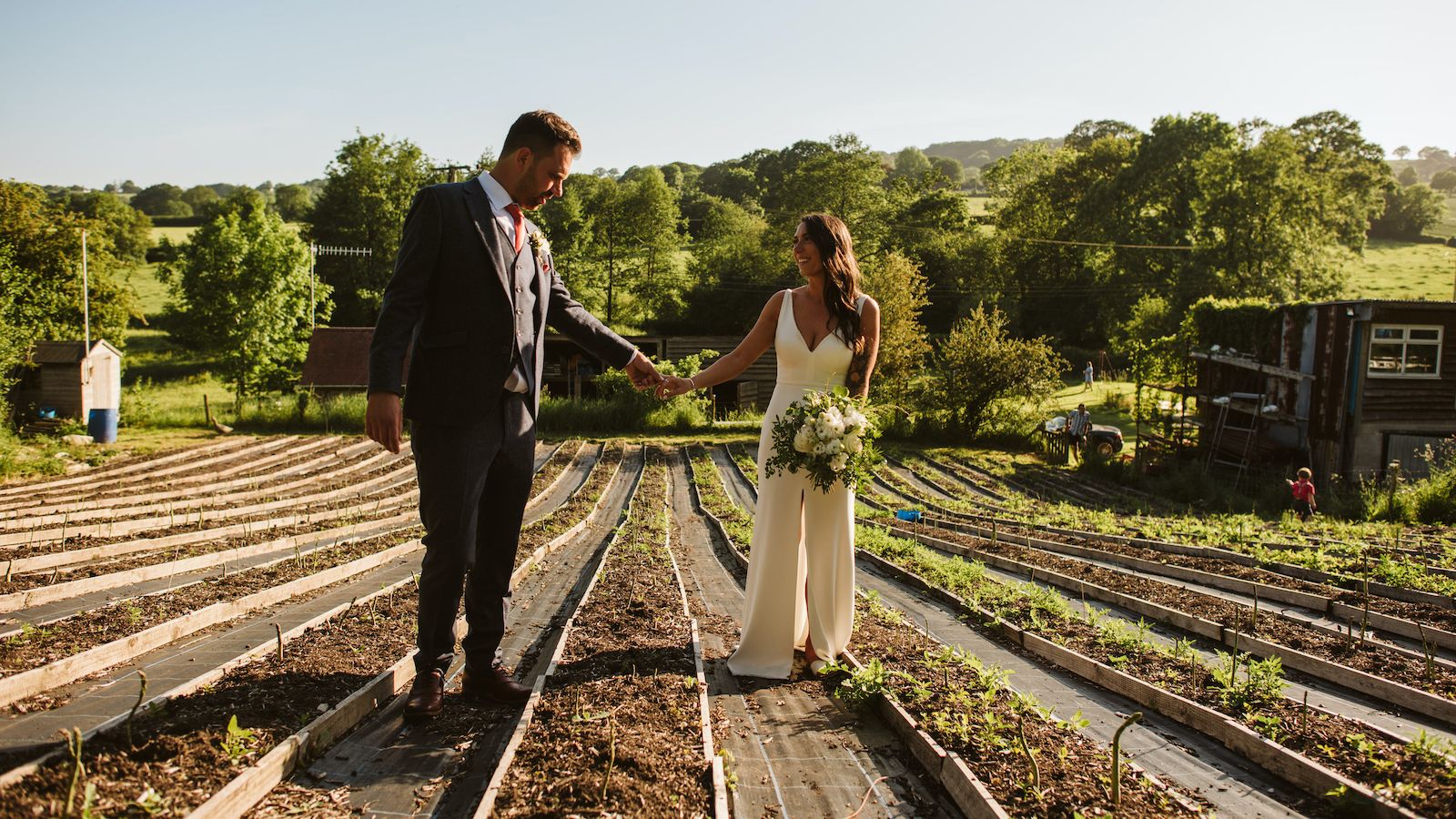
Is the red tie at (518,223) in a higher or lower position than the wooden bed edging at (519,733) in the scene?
higher

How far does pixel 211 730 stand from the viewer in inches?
105

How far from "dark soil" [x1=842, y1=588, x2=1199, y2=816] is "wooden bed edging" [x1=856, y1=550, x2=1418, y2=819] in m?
0.40

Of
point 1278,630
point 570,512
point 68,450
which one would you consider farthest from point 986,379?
point 68,450

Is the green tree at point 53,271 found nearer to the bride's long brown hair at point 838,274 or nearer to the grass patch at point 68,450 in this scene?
the grass patch at point 68,450

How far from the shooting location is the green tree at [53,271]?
107ft

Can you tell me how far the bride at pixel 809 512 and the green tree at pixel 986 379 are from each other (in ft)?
82.3

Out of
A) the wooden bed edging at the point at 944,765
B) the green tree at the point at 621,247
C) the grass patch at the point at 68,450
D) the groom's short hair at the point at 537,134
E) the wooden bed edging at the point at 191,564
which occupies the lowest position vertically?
the grass patch at the point at 68,450

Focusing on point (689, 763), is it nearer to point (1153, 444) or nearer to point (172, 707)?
point (172, 707)

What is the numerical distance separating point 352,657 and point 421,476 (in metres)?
1.06

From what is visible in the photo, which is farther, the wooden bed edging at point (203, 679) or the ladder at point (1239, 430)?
the ladder at point (1239, 430)

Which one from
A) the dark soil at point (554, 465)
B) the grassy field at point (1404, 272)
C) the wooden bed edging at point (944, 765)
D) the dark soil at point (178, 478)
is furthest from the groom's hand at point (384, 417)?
the grassy field at point (1404, 272)

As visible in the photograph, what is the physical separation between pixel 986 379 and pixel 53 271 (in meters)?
36.1

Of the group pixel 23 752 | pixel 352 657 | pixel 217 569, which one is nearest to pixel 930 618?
pixel 352 657

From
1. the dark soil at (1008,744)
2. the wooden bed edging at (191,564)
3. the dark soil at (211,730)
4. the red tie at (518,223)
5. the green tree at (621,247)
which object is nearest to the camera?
the dark soil at (211,730)
